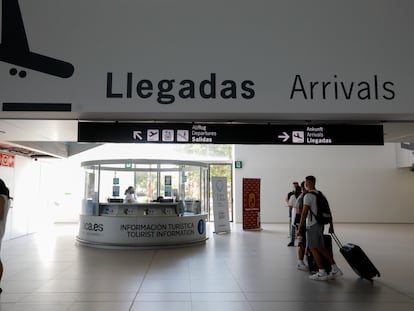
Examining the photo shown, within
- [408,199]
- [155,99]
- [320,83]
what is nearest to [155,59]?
[155,99]

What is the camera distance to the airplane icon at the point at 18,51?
15.8 ft

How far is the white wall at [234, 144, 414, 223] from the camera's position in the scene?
56.2 ft

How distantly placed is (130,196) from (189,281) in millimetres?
5011

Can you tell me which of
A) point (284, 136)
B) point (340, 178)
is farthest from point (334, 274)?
point (340, 178)

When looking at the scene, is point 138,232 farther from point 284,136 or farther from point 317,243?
point 284,136

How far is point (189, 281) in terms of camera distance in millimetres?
5727

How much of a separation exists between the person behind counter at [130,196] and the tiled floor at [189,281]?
161cm

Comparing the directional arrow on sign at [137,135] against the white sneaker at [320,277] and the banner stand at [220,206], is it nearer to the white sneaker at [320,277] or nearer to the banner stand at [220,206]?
the white sneaker at [320,277]

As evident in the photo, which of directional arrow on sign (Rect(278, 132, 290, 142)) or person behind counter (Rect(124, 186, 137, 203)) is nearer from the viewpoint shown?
directional arrow on sign (Rect(278, 132, 290, 142))

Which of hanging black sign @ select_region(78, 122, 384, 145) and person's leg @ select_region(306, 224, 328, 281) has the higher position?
hanging black sign @ select_region(78, 122, 384, 145)

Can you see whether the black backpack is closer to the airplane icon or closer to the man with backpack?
the man with backpack

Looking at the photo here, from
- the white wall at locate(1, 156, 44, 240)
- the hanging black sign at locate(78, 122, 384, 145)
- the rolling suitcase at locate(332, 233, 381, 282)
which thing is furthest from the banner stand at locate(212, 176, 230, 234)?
the hanging black sign at locate(78, 122, 384, 145)

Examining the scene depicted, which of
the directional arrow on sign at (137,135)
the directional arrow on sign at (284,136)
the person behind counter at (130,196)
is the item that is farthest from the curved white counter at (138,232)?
the directional arrow on sign at (284,136)

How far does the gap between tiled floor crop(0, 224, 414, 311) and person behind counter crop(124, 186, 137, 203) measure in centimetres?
161
